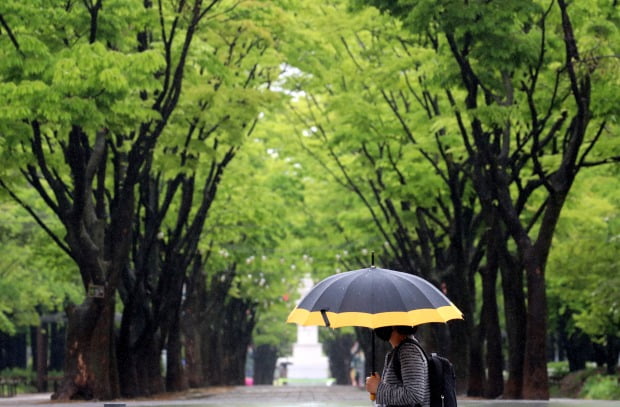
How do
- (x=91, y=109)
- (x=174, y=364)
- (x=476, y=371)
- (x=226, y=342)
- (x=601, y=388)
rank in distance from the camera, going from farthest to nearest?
(x=226, y=342) < (x=174, y=364) < (x=601, y=388) < (x=476, y=371) < (x=91, y=109)

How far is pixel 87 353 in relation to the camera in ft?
75.5

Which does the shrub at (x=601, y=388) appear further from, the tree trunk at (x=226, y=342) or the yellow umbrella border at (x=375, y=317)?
the yellow umbrella border at (x=375, y=317)

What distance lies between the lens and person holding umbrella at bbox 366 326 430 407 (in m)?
7.16

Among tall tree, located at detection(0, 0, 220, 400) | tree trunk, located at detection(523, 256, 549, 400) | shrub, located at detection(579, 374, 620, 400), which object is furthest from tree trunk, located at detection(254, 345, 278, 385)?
tree trunk, located at detection(523, 256, 549, 400)

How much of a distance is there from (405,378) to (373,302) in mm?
1040

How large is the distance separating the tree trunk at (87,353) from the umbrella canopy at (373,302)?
1523cm

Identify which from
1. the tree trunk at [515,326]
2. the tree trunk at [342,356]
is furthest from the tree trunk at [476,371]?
the tree trunk at [342,356]

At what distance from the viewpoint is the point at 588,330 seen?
122ft

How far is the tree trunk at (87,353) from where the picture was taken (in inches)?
902

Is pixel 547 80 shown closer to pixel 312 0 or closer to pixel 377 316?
pixel 312 0

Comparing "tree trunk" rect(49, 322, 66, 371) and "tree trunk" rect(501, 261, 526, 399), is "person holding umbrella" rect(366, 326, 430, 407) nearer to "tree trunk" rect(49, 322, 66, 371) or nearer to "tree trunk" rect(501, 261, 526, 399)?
"tree trunk" rect(501, 261, 526, 399)

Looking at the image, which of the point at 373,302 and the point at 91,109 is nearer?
the point at 373,302

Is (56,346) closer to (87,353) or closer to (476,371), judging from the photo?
(476,371)

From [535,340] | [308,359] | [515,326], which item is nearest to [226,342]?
[515,326]
